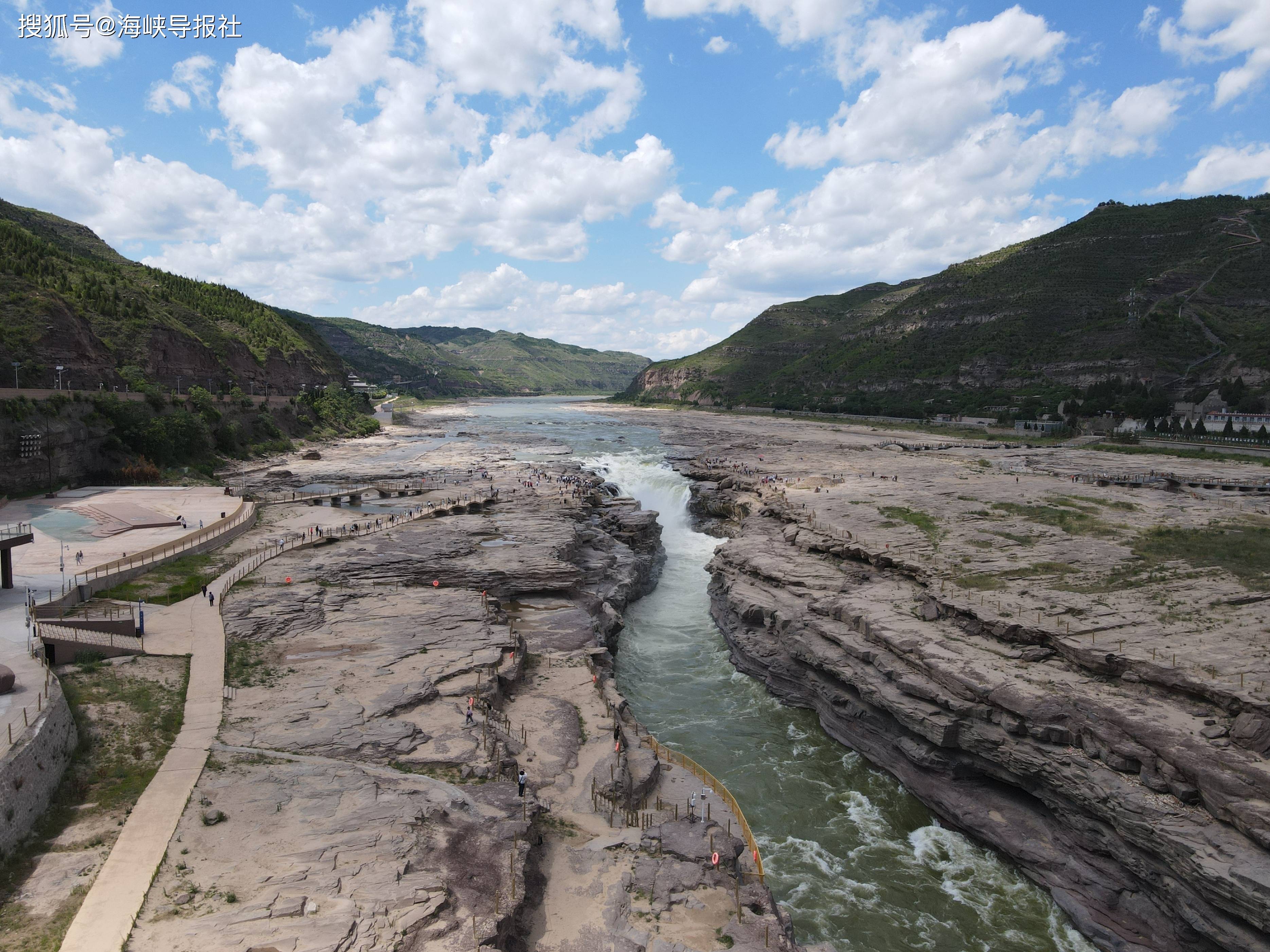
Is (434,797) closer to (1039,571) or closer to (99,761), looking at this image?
(99,761)

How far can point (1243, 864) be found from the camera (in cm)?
1396

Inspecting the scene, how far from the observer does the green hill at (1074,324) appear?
107188mm

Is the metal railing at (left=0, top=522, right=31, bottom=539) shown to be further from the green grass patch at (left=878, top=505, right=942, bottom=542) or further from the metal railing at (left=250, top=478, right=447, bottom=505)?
the green grass patch at (left=878, top=505, right=942, bottom=542)

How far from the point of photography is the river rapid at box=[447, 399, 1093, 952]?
16.5m

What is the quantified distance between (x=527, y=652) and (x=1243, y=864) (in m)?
20.8

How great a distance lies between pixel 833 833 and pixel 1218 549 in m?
24.9

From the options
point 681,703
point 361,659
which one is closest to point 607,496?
point 681,703

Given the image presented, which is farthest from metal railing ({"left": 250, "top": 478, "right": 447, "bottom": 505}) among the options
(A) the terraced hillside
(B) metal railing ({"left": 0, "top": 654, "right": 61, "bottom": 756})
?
(B) metal railing ({"left": 0, "top": 654, "right": 61, "bottom": 756})

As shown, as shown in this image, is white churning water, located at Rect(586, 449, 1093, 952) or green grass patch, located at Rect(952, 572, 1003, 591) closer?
white churning water, located at Rect(586, 449, 1093, 952)

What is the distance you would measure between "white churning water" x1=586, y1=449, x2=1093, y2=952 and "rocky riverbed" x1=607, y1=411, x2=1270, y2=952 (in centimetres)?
79

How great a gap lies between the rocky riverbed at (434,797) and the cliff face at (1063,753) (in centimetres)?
767

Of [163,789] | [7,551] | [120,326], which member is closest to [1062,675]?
[163,789]

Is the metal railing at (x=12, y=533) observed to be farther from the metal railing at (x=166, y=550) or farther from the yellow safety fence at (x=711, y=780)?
the yellow safety fence at (x=711, y=780)

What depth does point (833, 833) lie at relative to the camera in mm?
19609
